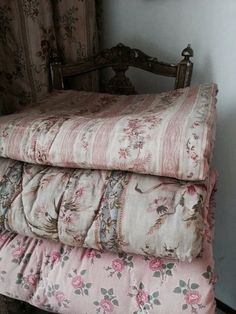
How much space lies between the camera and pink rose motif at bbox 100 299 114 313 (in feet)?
2.00

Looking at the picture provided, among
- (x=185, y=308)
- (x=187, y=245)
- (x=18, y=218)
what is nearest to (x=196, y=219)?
(x=187, y=245)

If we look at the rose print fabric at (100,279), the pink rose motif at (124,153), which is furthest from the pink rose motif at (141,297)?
the pink rose motif at (124,153)

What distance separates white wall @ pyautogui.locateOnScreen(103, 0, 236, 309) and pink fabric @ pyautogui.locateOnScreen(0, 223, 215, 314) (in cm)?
40

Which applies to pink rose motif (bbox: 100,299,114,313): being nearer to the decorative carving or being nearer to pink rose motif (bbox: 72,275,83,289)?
pink rose motif (bbox: 72,275,83,289)

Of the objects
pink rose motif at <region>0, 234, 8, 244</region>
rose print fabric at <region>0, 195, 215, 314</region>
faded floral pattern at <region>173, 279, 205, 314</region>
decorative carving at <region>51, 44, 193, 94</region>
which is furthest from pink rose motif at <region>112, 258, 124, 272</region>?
decorative carving at <region>51, 44, 193, 94</region>

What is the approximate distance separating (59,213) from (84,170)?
9 cm

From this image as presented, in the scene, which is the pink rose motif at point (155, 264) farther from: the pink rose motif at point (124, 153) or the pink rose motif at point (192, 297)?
the pink rose motif at point (124, 153)

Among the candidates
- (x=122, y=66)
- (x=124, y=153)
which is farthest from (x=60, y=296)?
(x=122, y=66)

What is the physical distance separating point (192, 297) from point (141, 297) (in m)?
0.08

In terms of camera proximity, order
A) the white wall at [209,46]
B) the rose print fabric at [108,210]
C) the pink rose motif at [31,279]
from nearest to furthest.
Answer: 1. the rose print fabric at [108,210]
2. the pink rose motif at [31,279]
3. the white wall at [209,46]

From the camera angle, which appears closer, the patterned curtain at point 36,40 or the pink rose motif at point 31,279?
the pink rose motif at point 31,279

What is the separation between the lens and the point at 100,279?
61 centimetres

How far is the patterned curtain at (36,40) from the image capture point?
93 centimetres

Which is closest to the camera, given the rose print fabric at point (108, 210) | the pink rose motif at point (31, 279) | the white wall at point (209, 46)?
the rose print fabric at point (108, 210)
